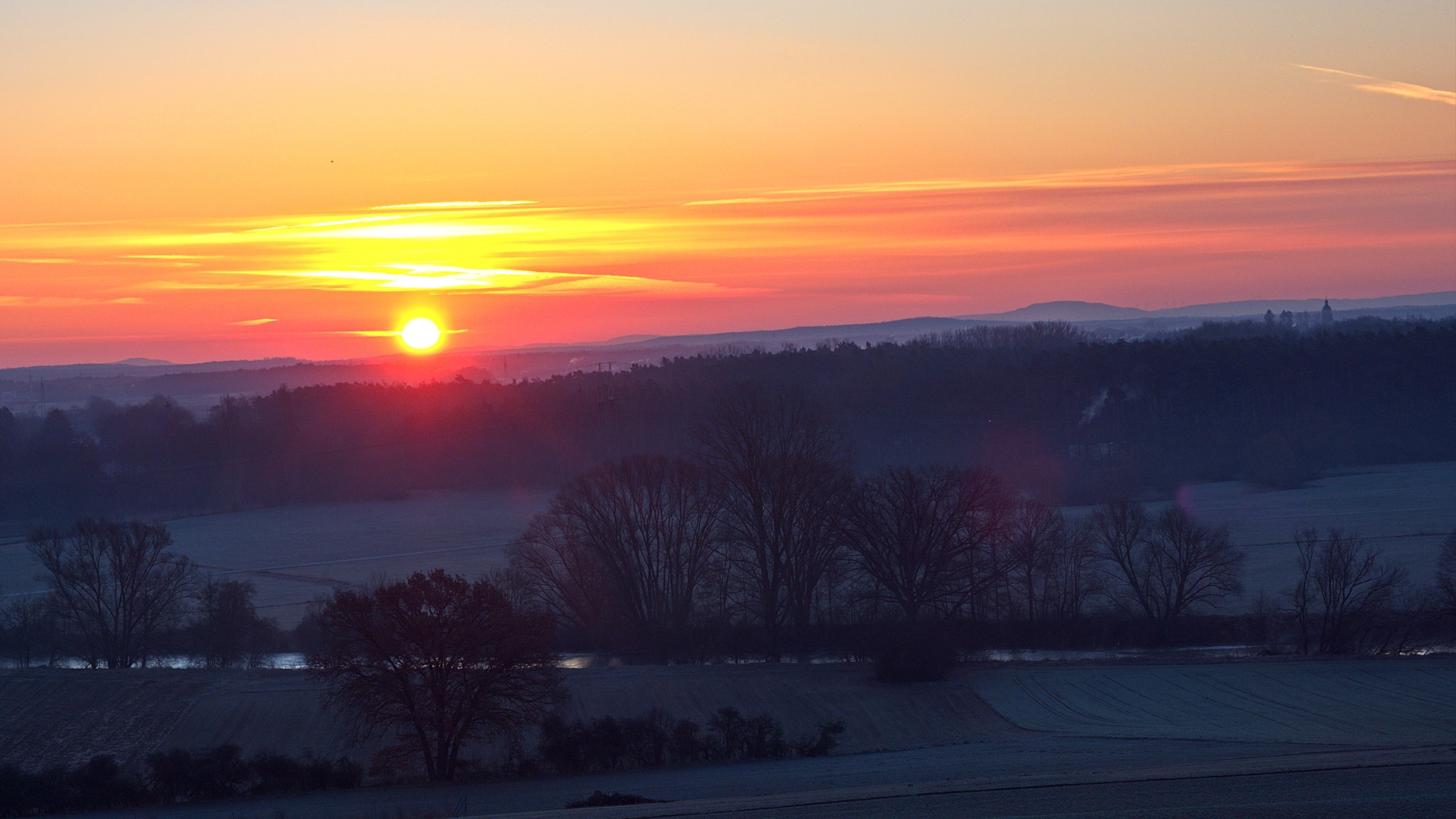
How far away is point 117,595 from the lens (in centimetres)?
3319

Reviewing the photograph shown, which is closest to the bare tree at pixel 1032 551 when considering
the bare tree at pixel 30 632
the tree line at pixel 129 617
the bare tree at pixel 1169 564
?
the bare tree at pixel 1169 564

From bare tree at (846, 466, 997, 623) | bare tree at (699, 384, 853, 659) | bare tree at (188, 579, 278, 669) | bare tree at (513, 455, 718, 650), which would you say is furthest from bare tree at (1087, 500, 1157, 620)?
bare tree at (188, 579, 278, 669)

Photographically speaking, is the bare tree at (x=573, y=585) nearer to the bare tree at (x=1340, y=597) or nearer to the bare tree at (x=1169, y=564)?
the bare tree at (x=1169, y=564)

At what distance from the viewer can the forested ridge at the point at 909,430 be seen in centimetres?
5694

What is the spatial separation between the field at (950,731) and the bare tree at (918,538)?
14.7ft

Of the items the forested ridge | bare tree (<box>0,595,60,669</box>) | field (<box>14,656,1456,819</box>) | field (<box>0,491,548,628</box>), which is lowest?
field (<box>14,656,1456,819</box>)

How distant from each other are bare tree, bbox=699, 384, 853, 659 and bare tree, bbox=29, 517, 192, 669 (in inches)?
658

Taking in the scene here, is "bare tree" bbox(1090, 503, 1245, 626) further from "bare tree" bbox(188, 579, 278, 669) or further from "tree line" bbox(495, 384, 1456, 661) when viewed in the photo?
"bare tree" bbox(188, 579, 278, 669)

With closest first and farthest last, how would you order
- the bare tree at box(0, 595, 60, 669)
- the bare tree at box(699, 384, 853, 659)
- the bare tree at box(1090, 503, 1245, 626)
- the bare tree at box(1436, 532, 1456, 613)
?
the bare tree at box(1436, 532, 1456, 613), the bare tree at box(0, 595, 60, 669), the bare tree at box(1090, 503, 1245, 626), the bare tree at box(699, 384, 853, 659)

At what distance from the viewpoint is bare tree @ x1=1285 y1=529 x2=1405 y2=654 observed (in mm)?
26891

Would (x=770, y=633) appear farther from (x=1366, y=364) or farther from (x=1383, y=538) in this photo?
(x=1366, y=364)

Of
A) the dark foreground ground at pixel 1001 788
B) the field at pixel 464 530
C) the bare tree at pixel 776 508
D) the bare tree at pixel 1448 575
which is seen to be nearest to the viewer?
the dark foreground ground at pixel 1001 788

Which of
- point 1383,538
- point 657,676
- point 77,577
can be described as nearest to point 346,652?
point 657,676

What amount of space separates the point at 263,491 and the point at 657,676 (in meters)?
41.7
